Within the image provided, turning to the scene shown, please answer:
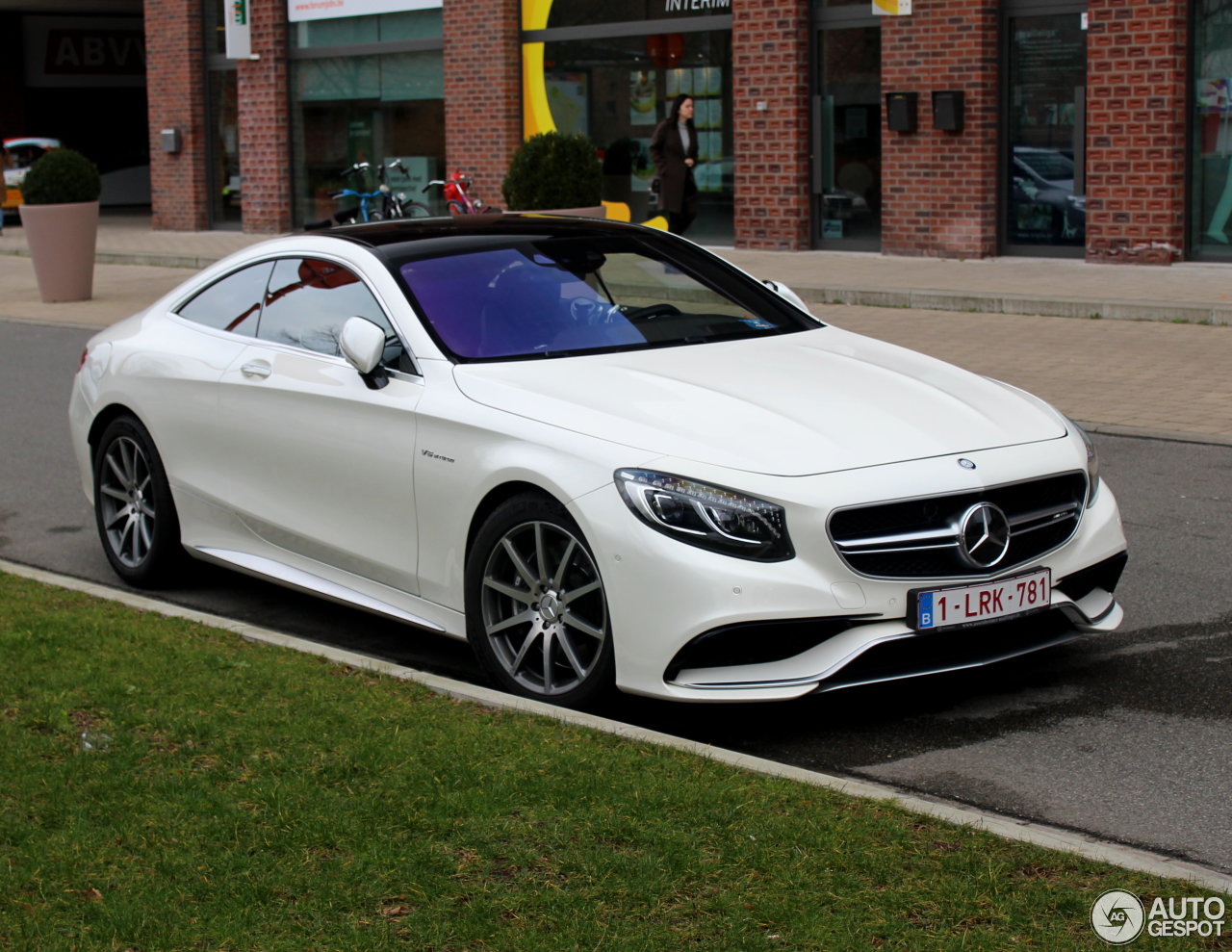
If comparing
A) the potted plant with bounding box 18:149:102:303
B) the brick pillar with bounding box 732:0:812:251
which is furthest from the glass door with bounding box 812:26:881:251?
the potted plant with bounding box 18:149:102:303

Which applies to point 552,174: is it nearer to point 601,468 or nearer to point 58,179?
point 58,179

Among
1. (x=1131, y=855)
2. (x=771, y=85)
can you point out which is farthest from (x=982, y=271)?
(x=1131, y=855)

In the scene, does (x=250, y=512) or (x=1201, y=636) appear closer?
(x=1201, y=636)

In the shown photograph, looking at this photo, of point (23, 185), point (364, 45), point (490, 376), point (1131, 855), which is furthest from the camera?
point (364, 45)

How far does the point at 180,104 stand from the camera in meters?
29.5

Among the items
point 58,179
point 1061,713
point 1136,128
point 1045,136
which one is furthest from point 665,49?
point 1061,713

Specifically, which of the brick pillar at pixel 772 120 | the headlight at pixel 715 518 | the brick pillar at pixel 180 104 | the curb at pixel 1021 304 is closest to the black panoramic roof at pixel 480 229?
the headlight at pixel 715 518

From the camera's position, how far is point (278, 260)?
7031 mm

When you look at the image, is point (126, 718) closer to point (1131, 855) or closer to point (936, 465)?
point (936, 465)

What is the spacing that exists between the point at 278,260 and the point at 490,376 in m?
1.58

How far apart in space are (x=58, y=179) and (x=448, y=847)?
17.8 metres

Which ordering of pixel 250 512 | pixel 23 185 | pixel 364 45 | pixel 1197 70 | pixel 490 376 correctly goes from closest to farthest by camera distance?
pixel 490 376, pixel 250 512, pixel 1197 70, pixel 23 185, pixel 364 45

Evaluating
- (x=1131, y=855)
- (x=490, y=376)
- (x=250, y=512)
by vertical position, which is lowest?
(x=1131, y=855)

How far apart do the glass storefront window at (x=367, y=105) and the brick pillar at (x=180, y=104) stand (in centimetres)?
241
